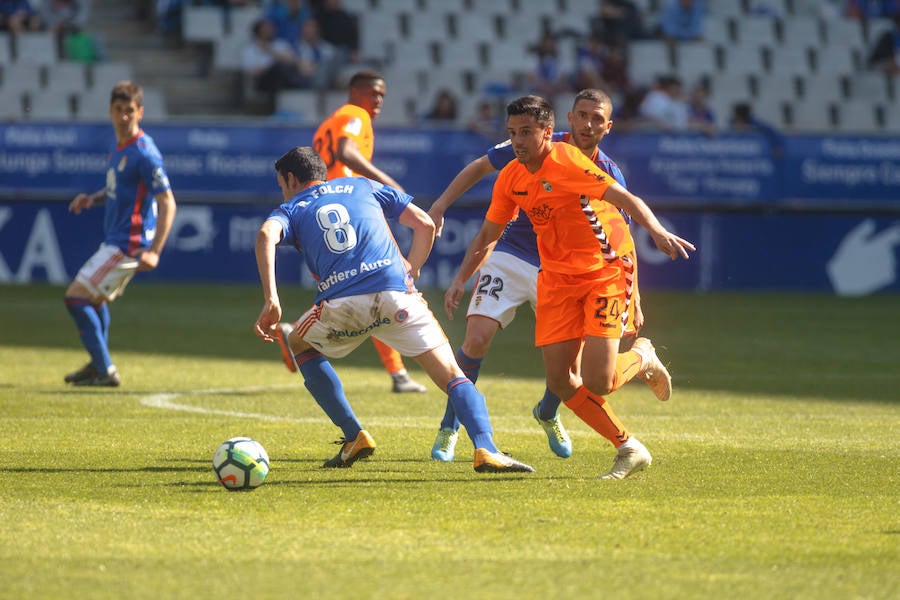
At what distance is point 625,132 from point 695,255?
6.51 ft

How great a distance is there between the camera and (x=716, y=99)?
24406 millimetres

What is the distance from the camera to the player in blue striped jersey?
302 inches

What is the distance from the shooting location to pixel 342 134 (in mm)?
10430

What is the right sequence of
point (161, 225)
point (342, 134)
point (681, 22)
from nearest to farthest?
1. point (342, 134)
2. point (161, 225)
3. point (681, 22)

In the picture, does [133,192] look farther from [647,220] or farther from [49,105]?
[49,105]

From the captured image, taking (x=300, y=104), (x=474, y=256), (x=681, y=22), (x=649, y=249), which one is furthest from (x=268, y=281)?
(x=681, y=22)

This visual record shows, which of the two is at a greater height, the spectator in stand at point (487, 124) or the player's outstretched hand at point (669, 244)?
the player's outstretched hand at point (669, 244)

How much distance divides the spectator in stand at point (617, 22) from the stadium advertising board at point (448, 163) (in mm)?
4898

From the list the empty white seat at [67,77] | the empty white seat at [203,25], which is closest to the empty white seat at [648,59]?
the empty white seat at [203,25]

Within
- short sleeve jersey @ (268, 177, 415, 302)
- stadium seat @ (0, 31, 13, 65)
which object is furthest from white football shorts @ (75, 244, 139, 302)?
stadium seat @ (0, 31, 13, 65)

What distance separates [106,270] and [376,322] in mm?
4522

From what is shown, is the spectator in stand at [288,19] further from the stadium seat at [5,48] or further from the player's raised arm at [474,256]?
the player's raised arm at [474,256]

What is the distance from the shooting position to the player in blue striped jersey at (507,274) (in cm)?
768

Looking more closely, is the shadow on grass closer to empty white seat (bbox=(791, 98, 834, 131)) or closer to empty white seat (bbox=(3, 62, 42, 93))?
empty white seat (bbox=(3, 62, 42, 93))
